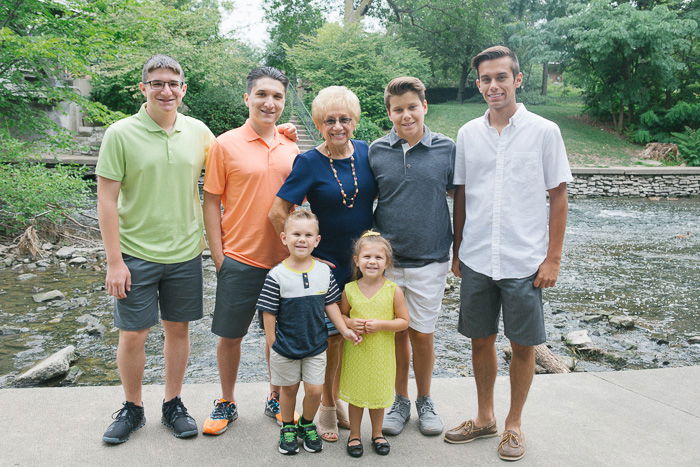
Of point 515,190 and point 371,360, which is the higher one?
point 515,190

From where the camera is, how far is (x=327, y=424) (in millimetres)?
2730

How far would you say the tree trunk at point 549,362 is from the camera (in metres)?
4.30

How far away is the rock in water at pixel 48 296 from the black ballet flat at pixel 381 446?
5.01 metres

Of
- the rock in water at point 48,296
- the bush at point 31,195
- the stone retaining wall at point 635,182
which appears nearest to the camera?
the rock in water at point 48,296

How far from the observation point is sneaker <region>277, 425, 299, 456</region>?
8.17 feet

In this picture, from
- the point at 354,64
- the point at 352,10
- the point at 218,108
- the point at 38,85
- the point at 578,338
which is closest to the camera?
the point at 578,338

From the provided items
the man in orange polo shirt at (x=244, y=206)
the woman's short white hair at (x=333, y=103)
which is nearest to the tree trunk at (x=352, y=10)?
the man in orange polo shirt at (x=244, y=206)

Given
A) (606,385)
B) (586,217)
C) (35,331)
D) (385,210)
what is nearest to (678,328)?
(606,385)

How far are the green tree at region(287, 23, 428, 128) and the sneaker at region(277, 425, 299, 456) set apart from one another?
17.5 meters

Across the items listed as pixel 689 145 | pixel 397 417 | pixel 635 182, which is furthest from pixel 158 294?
pixel 689 145

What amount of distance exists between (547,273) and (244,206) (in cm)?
150

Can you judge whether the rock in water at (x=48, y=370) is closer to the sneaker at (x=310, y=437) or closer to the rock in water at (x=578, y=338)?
the sneaker at (x=310, y=437)

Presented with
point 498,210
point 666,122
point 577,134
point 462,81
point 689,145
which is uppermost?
point 462,81

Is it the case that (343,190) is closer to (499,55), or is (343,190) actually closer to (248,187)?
(248,187)
